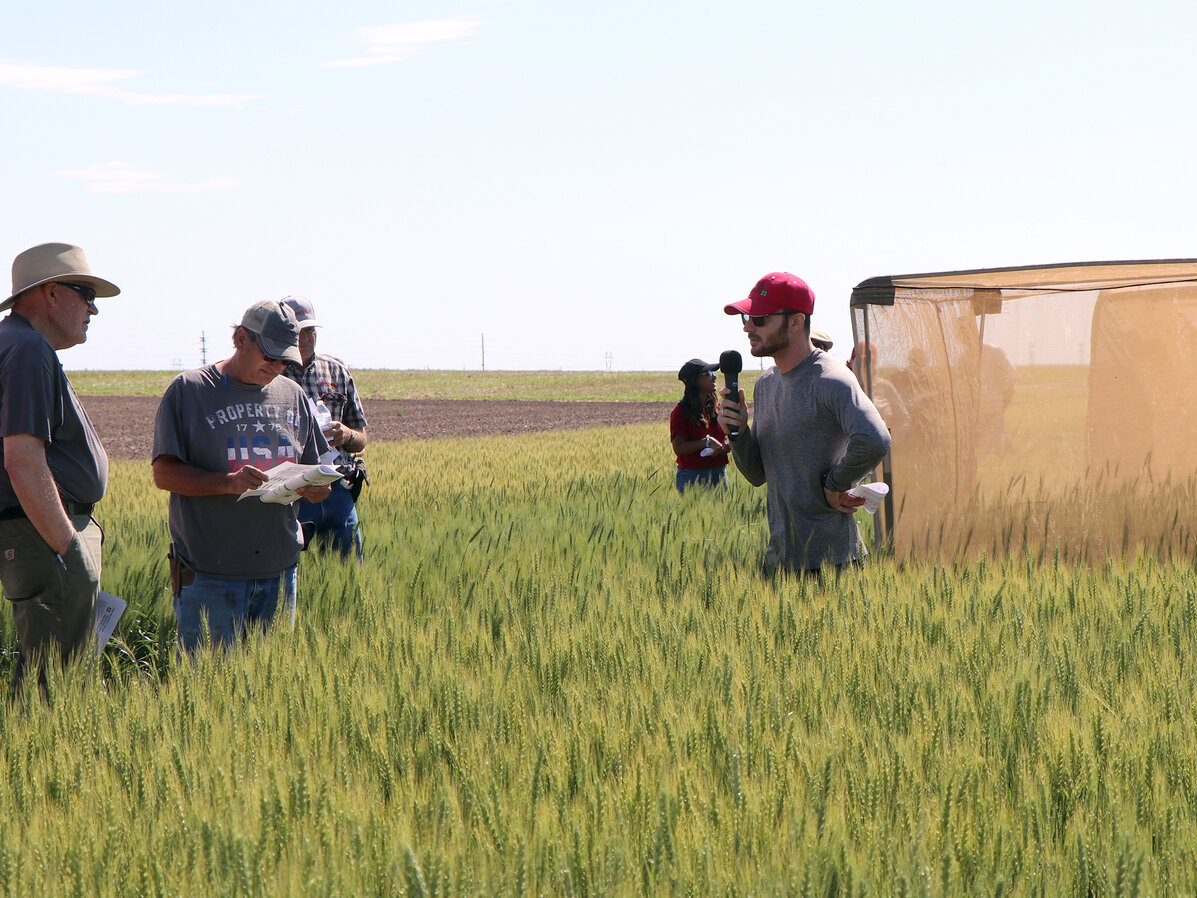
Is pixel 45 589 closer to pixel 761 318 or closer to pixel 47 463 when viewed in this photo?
pixel 47 463

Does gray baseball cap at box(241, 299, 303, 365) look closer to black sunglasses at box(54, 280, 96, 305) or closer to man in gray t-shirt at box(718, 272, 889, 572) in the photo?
black sunglasses at box(54, 280, 96, 305)

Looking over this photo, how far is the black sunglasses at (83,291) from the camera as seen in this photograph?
3.53 metres

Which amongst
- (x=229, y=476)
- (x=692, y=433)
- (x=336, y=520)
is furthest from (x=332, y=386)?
(x=692, y=433)

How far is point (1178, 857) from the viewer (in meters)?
1.87

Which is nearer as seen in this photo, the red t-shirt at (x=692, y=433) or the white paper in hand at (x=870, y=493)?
the white paper in hand at (x=870, y=493)

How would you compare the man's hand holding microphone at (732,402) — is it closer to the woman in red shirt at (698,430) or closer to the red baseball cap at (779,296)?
the red baseball cap at (779,296)

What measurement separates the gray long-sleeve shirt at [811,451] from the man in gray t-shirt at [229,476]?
1.74 metres

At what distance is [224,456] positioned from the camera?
12.3ft

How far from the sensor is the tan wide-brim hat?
346 cm

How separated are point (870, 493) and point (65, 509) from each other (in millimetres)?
2777

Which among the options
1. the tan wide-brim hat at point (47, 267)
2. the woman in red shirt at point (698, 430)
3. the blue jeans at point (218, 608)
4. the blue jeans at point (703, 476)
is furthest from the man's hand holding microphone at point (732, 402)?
the blue jeans at point (703, 476)

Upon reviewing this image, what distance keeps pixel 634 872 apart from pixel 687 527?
4.70 meters

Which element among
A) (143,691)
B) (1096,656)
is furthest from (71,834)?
(1096,656)

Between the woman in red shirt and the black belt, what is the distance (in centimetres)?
400
